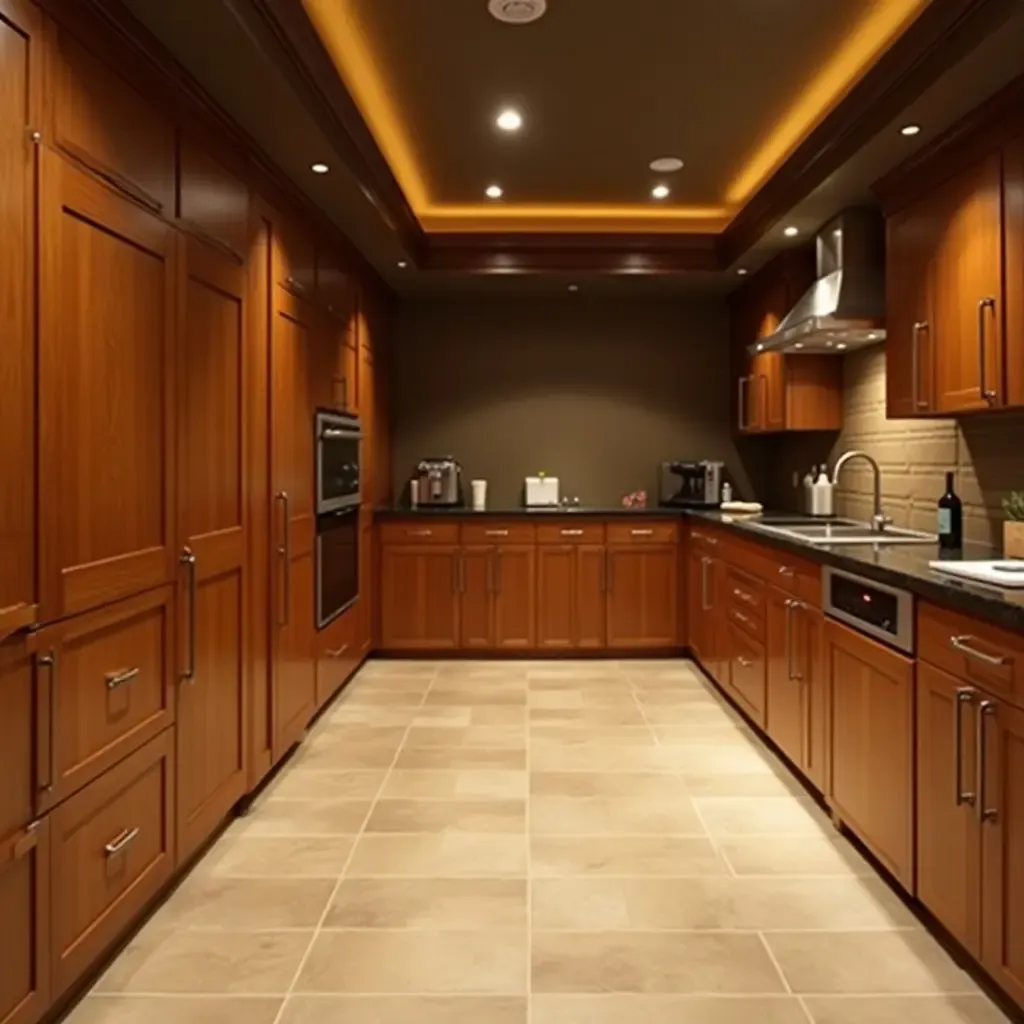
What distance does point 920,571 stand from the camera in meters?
2.29

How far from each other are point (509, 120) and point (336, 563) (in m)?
2.17

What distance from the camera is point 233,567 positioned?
2.78 m

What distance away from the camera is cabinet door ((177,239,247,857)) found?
2.40m

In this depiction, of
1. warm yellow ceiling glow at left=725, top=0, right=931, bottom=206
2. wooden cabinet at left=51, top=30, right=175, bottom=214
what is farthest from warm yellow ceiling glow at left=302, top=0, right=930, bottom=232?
wooden cabinet at left=51, top=30, right=175, bottom=214

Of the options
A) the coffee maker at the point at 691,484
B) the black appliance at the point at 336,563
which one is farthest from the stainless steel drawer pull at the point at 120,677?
the coffee maker at the point at 691,484

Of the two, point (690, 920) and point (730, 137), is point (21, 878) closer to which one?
point (690, 920)

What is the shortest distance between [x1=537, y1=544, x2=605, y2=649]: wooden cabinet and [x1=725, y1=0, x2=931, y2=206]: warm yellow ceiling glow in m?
2.28

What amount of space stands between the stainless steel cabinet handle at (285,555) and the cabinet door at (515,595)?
2097 millimetres

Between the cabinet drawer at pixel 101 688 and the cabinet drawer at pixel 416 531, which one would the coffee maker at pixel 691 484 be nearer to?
the cabinet drawer at pixel 416 531

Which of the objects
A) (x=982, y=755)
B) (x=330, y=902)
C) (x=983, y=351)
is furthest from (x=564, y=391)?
(x=982, y=755)

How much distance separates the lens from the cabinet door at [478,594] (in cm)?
530

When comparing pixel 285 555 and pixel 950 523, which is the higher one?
pixel 950 523

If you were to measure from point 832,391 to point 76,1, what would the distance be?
3872 millimetres

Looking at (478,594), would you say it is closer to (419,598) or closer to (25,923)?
(419,598)
